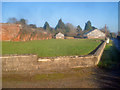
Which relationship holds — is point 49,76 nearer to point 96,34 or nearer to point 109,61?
point 109,61

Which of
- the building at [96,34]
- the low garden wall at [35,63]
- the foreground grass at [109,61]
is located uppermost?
the building at [96,34]

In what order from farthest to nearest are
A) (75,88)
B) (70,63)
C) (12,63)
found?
1. (70,63)
2. (12,63)
3. (75,88)

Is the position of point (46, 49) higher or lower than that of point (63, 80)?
higher

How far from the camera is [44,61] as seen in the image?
5.18 metres

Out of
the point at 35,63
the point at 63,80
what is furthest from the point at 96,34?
the point at 63,80

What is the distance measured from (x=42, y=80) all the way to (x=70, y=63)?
5.58ft

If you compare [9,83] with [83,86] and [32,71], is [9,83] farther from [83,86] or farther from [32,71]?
[83,86]

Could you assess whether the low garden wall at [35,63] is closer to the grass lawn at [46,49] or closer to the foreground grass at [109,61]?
the foreground grass at [109,61]

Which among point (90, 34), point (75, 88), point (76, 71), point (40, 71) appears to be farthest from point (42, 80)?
point (90, 34)

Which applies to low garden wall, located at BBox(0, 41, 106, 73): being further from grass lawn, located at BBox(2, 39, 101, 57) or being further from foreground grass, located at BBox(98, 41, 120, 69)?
grass lawn, located at BBox(2, 39, 101, 57)

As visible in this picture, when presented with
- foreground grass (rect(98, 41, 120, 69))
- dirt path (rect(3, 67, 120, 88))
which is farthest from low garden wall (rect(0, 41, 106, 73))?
foreground grass (rect(98, 41, 120, 69))

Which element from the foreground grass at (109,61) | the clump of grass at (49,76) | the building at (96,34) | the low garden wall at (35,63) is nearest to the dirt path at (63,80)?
the clump of grass at (49,76)

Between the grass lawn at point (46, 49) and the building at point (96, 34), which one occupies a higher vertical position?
the building at point (96, 34)

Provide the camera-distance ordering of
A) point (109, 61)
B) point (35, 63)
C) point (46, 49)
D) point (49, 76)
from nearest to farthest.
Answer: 1. point (49, 76)
2. point (35, 63)
3. point (109, 61)
4. point (46, 49)
